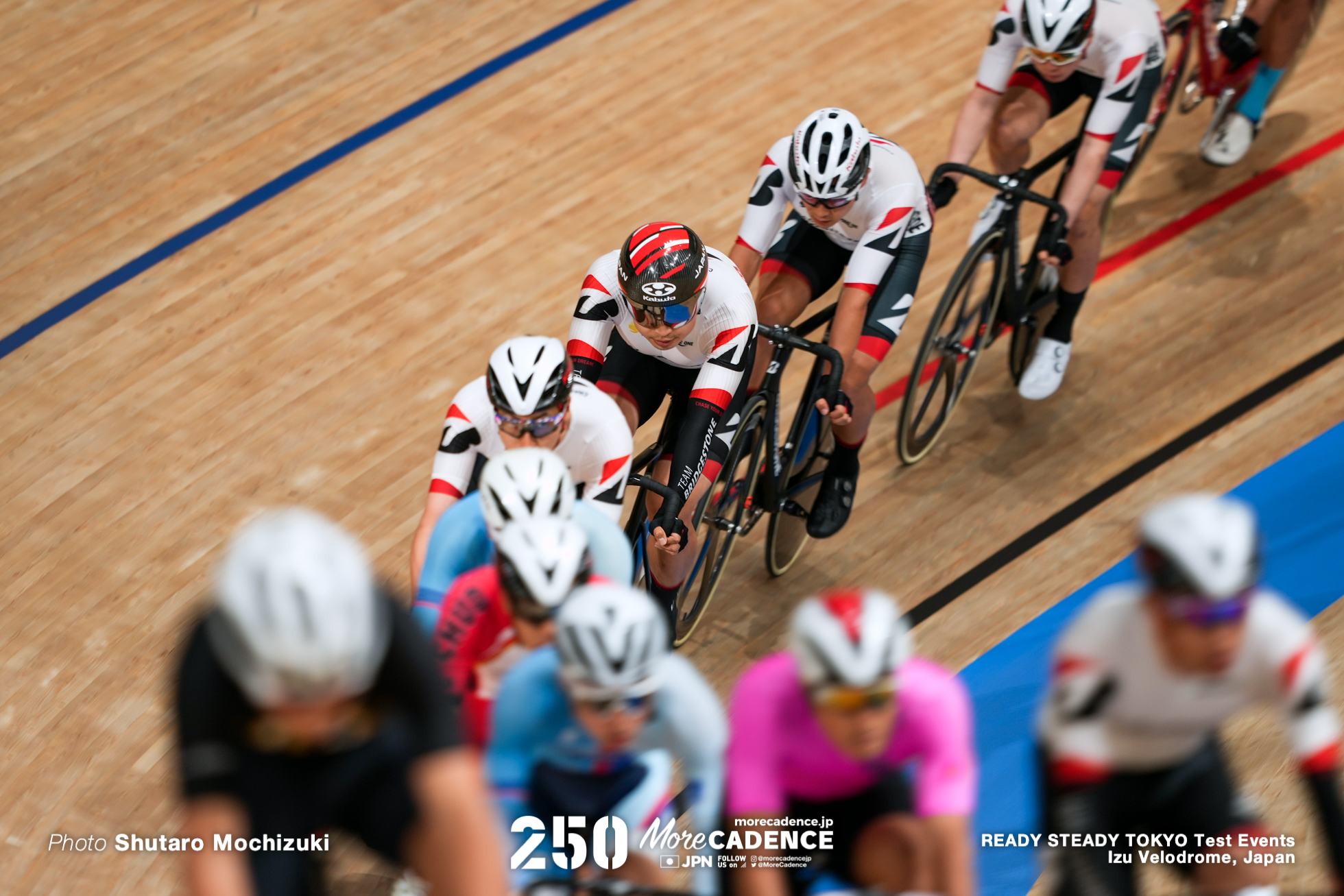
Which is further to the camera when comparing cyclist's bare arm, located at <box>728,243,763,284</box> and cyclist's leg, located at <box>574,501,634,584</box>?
cyclist's bare arm, located at <box>728,243,763,284</box>

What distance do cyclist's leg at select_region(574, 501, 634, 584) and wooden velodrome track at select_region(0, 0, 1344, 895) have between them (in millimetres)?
1289

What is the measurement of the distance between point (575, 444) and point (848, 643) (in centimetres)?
155

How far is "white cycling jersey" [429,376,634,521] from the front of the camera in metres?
3.40

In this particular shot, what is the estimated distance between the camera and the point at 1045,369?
15.9 ft

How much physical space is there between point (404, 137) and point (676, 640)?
9.79 ft

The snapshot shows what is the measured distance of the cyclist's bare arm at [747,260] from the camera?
414 cm

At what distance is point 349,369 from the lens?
5.00 m

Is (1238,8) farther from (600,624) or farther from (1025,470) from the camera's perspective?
(600,624)

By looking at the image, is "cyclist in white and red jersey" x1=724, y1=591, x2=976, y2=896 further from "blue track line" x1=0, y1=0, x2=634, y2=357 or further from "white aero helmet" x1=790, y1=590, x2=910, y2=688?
"blue track line" x1=0, y1=0, x2=634, y2=357

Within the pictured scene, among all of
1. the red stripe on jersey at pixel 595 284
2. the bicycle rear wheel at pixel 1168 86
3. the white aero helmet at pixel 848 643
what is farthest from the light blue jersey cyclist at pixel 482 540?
the bicycle rear wheel at pixel 1168 86

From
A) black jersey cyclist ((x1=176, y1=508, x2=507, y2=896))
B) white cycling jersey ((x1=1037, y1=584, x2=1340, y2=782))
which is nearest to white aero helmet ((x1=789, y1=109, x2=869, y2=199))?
white cycling jersey ((x1=1037, y1=584, x2=1340, y2=782))

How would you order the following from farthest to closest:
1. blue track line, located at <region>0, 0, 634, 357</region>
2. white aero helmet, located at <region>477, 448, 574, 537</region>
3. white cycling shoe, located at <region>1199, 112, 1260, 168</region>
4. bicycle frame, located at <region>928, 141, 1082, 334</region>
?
white cycling shoe, located at <region>1199, 112, 1260, 168</region> < blue track line, located at <region>0, 0, 634, 357</region> < bicycle frame, located at <region>928, 141, 1082, 334</region> < white aero helmet, located at <region>477, 448, 574, 537</region>

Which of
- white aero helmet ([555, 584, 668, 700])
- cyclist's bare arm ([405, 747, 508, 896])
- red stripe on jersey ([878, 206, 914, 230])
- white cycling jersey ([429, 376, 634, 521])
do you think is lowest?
red stripe on jersey ([878, 206, 914, 230])

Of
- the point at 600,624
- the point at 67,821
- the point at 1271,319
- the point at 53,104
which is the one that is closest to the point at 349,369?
the point at 67,821
